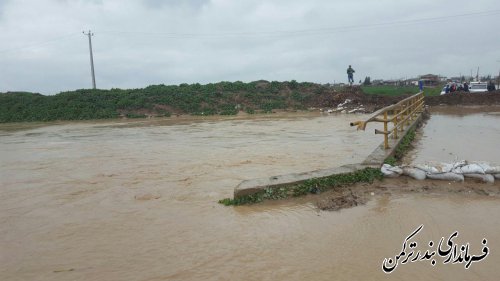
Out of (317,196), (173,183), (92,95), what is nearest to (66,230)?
(173,183)

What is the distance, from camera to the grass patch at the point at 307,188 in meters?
6.04

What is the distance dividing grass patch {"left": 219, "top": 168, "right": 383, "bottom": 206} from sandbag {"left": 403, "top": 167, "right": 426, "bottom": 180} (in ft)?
1.34

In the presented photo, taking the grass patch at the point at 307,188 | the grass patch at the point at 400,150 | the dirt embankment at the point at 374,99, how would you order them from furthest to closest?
1. the dirt embankment at the point at 374,99
2. the grass patch at the point at 400,150
3. the grass patch at the point at 307,188

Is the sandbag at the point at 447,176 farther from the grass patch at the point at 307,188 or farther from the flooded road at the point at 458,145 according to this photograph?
the flooded road at the point at 458,145

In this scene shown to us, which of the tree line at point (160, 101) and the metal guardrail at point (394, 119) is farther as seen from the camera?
the tree line at point (160, 101)

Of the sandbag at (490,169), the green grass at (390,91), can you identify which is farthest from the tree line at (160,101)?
the sandbag at (490,169)

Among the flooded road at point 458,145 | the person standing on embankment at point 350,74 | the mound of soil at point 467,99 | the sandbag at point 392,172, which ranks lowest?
the flooded road at point 458,145

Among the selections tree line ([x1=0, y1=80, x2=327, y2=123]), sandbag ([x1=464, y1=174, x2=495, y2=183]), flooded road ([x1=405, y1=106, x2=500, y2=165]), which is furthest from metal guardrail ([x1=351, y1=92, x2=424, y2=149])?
tree line ([x1=0, y1=80, x2=327, y2=123])

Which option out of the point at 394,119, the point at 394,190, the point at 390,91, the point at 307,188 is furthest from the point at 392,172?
the point at 390,91

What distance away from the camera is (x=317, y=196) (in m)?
6.12

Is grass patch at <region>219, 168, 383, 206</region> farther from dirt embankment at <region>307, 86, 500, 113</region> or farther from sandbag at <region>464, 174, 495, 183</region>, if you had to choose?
dirt embankment at <region>307, 86, 500, 113</region>

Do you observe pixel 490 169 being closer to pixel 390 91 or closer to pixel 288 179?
pixel 288 179

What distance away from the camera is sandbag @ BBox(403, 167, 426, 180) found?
644 cm

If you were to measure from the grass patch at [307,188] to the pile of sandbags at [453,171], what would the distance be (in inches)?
18.3
